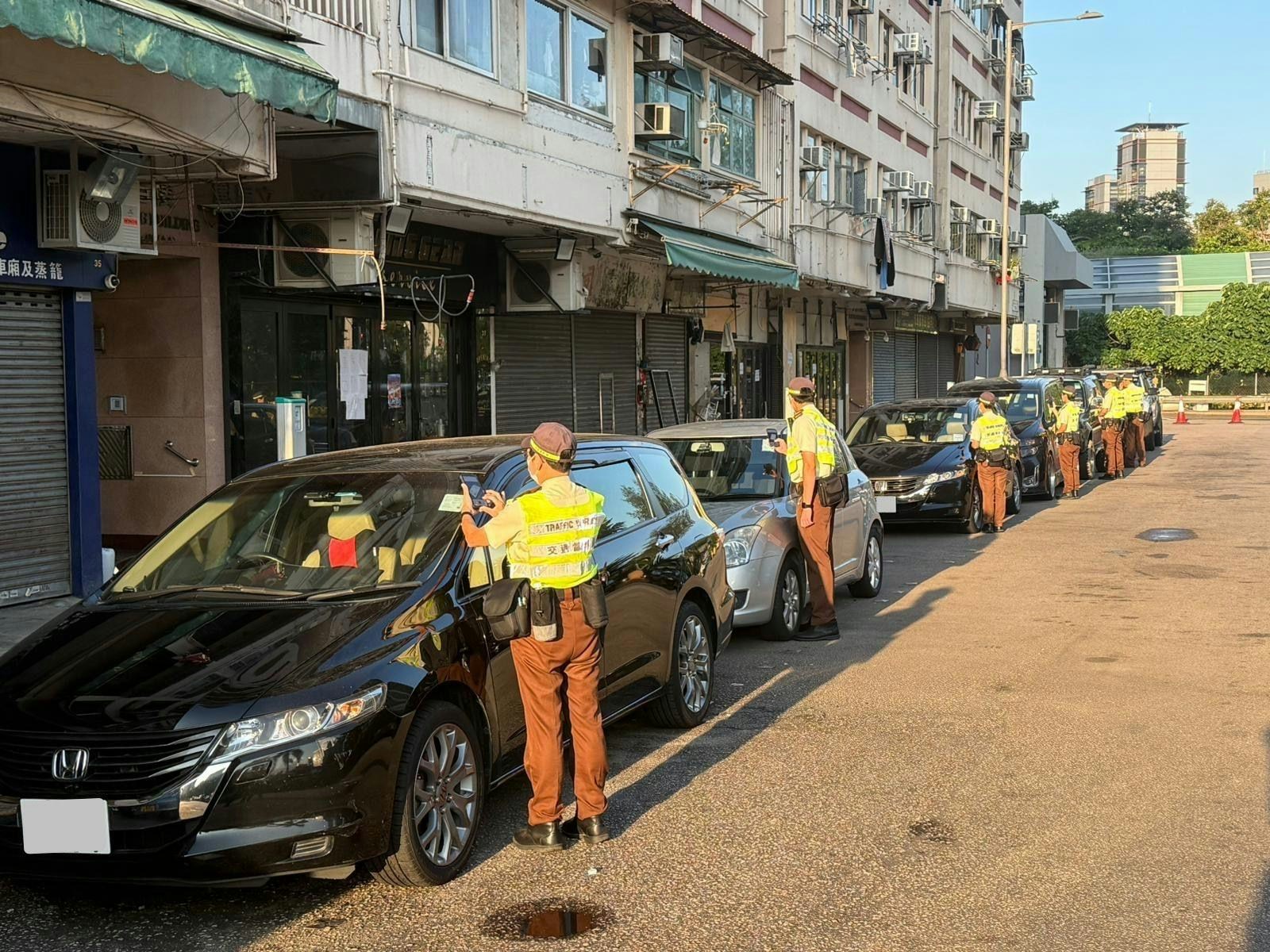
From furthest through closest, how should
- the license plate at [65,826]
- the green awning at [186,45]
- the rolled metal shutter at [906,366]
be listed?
the rolled metal shutter at [906,366] → the green awning at [186,45] → the license plate at [65,826]

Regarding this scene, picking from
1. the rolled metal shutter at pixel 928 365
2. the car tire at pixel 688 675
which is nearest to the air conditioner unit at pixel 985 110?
the rolled metal shutter at pixel 928 365

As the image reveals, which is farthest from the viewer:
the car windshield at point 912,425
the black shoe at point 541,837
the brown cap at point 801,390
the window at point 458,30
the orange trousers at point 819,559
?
the car windshield at point 912,425

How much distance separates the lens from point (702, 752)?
7125mm

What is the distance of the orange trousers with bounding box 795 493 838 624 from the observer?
33.6 ft

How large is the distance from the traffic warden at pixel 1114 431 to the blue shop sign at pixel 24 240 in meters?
20.2

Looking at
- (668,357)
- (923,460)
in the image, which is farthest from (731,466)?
(668,357)

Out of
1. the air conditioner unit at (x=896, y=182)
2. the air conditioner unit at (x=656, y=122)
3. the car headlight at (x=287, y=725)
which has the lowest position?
the car headlight at (x=287, y=725)

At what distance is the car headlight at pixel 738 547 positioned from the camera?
386 inches

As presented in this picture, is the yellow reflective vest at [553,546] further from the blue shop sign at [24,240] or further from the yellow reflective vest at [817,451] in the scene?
the blue shop sign at [24,240]

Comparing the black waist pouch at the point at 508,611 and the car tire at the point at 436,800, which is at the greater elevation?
the black waist pouch at the point at 508,611

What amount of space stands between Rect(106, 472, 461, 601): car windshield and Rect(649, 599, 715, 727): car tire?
1.84 m

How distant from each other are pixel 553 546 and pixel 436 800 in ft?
3.39

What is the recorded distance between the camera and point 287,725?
184 inches

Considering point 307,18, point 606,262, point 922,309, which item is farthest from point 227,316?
point 922,309
